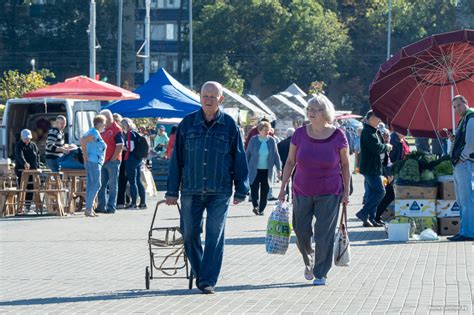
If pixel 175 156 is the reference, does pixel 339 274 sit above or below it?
below

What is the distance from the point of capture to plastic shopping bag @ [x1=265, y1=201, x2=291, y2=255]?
12.2m

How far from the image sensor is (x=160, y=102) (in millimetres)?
29328

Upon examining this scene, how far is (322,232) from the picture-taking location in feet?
39.0

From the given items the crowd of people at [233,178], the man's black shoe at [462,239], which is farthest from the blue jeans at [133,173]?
the crowd of people at [233,178]

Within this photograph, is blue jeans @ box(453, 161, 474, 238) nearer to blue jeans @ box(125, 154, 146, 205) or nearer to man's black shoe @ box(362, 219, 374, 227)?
man's black shoe @ box(362, 219, 374, 227)

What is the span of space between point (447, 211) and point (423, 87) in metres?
2.21

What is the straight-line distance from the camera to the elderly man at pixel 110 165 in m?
→ 23.9

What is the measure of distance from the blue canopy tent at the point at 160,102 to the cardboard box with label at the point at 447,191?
11.7 metres

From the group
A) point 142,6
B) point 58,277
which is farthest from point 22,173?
point 142,6

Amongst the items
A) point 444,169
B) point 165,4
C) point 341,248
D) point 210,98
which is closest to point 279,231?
point 341,248

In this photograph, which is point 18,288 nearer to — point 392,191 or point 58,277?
point 58,277

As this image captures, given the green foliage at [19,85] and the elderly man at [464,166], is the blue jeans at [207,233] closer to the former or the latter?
the elderly man at [464,166]

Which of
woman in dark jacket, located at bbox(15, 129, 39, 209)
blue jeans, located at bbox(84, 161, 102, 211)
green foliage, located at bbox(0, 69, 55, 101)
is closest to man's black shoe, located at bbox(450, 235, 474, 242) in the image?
blue jeans, located at bbox(84, 161, 102, 211)

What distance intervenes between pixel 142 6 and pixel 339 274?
9567 cm
